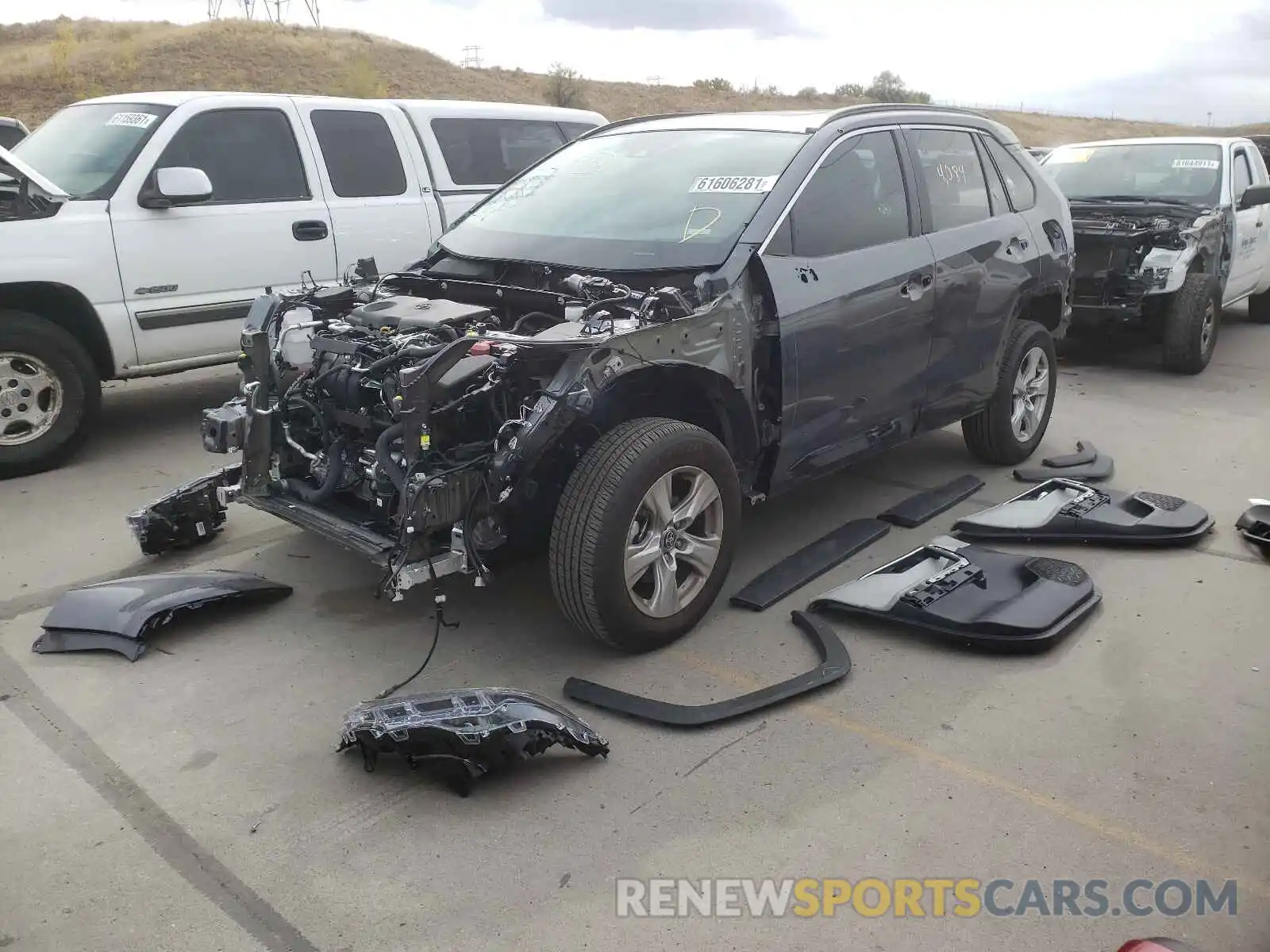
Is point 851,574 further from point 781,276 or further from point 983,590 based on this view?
point 781,276

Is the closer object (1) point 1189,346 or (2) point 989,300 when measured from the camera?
(2) point 989,300

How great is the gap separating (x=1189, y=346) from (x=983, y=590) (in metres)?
5.24

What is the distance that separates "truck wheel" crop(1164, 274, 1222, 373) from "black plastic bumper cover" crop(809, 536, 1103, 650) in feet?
15.3

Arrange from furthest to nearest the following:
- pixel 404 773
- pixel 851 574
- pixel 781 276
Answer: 1. pixel 851 574
2. pixel 781 276
3. pixel 404 773

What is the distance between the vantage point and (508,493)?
11.3ft

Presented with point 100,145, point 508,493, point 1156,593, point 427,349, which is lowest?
point 1156,593

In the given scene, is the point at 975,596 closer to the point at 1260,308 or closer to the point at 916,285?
the point at 916,285

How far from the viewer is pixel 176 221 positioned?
5.97m

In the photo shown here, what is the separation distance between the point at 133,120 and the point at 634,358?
4.38 meters

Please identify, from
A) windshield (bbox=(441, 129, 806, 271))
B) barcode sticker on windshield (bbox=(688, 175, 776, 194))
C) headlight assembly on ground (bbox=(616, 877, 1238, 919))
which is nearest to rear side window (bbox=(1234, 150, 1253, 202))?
windshield (bbox=(441, 129, 806, 271))

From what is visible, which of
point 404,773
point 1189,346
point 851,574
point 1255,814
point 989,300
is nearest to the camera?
point 1255,814

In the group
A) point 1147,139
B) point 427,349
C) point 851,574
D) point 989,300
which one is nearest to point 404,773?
point 427,349

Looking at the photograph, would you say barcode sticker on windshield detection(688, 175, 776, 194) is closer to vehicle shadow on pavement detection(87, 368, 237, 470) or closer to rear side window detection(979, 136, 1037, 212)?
rear side window detection(979, 136, 1037, 212)

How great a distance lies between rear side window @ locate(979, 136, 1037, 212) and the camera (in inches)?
216
